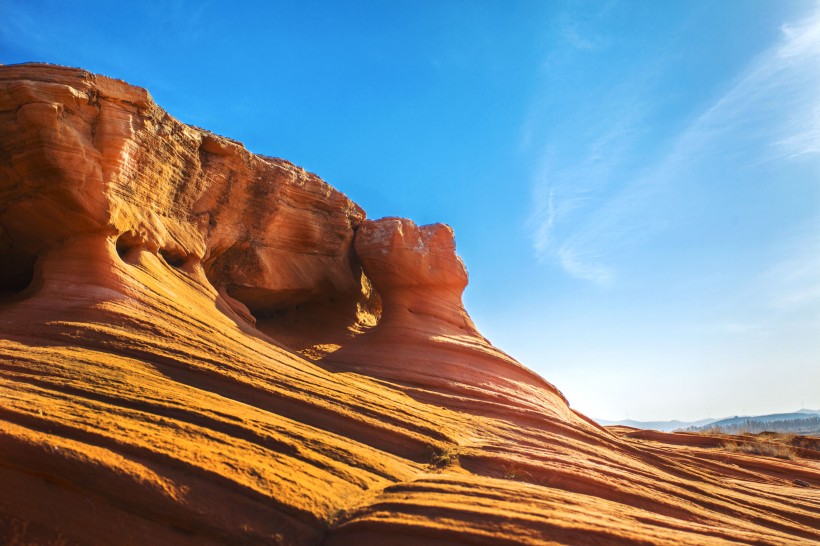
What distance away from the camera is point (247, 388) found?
6668 millimetres

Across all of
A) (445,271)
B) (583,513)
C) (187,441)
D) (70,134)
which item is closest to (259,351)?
(187,441)

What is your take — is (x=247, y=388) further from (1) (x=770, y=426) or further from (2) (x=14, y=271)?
(1) (x=770, y=426)

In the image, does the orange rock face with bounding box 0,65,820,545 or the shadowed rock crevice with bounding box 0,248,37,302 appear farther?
the shadowed rock crevice with bounding box 0,248,37,302

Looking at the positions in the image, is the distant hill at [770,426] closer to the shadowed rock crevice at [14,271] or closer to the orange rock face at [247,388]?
the orange rock face at [247,388]

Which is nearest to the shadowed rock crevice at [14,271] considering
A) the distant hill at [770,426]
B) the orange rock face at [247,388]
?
the orange rock face at [247,388]

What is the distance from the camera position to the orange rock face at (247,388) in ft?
14.2

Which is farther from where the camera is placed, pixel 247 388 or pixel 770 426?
pixel 770 426

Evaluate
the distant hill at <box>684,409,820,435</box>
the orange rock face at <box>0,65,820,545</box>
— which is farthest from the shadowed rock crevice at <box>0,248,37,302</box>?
the distant hill at <box>684,409,820,435</box>

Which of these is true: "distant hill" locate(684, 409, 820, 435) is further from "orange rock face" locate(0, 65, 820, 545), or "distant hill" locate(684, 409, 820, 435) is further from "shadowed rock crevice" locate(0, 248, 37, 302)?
"shadowed rock crevice" locate(0, 248, 37, 302)

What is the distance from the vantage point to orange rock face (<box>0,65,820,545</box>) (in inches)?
171

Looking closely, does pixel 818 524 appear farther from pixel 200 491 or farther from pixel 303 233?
pixel 303 233

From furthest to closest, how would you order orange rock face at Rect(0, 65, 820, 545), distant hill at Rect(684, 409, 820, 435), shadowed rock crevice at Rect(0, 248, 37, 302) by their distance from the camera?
distant hill at Rect(684, 409, 820, 435) → shadowed rock crevice at Rect(0, 248, 37, 302) → orange rock face at Rect(0, 65, 820, 545)

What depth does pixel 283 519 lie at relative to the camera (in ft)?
14.4

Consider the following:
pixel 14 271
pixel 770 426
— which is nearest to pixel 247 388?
pixel 14 271
